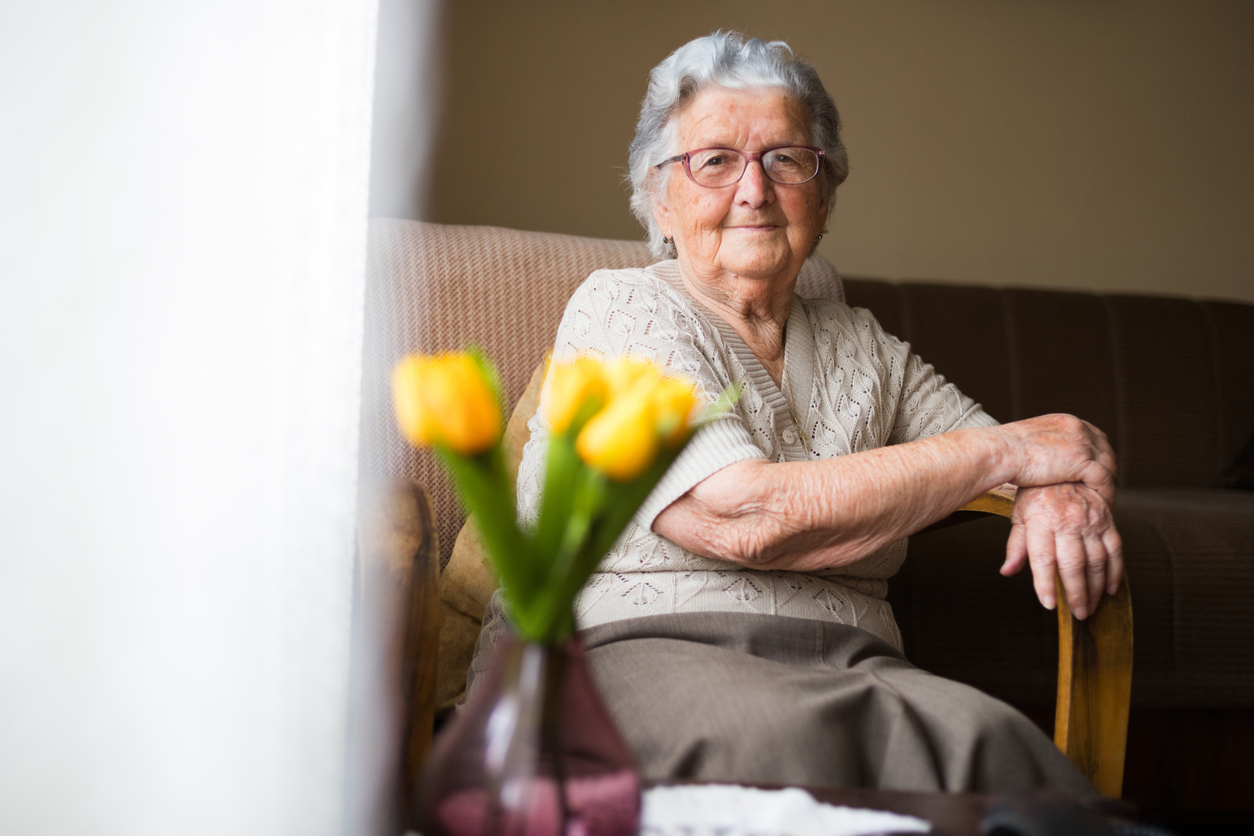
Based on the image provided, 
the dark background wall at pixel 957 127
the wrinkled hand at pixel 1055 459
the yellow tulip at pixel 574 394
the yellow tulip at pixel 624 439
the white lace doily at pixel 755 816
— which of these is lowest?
the white lace doily at pixel 755 816

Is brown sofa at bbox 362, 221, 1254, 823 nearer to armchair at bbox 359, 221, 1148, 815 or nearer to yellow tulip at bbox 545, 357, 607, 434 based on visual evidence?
armchair at bbox 359, 221, 1148, 815

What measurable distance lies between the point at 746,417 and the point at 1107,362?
1.24 meters

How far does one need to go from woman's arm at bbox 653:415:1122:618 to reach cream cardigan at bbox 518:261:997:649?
0.13ft

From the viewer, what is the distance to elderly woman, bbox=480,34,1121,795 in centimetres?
75

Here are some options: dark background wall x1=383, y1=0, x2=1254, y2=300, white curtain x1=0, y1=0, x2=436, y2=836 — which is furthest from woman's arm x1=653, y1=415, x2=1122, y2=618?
dark background wall x1=383, y1=0, x2=1254, y2=300

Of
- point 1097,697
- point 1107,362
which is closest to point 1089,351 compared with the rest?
point 1107,362

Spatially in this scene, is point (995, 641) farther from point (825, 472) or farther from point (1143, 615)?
point (825, 472)

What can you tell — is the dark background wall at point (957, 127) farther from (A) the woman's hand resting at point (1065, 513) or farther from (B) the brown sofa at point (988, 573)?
(A) the woman's hand resting at point (1065, 513)

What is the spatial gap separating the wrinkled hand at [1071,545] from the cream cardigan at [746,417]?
0.18 m

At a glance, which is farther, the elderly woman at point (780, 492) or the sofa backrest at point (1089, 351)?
the sofa backrest at point (1089, 351)

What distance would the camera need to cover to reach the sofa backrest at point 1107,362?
188 centimetres

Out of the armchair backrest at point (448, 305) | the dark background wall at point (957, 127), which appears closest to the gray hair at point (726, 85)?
the armchair backrest at point (448, 305)

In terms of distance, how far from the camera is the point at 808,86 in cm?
120

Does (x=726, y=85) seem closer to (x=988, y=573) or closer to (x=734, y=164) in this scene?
(x=734, y=164)
